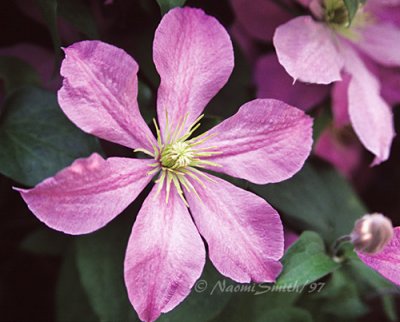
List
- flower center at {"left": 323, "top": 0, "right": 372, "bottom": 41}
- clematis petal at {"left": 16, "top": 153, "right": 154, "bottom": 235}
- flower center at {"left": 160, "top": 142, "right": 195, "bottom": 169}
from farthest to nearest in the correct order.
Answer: flower center at {"left": 323, "top": 0, "right": 372, "bottom": 41}, flower center at {"left": 160, "top": 142, "right": 195, "bottom": 169}, clematis petal at {"left": 16, "top": 153, "right": 154, "bottom": 235}

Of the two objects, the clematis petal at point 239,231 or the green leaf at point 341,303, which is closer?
the clematis petal at point 239,231

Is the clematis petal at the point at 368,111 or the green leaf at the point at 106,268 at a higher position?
the clematis petal at the point at 368,111

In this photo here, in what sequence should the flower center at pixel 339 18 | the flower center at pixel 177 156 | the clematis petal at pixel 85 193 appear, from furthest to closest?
the flower center at pixel 339 18
the flower center at pixel 177 156
the clematis petal at pixel 85 193

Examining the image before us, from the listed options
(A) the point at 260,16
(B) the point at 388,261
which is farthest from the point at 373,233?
(A) the point at 260,16

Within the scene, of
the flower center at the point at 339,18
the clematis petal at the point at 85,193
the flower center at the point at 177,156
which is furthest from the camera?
the flower center at the point at 339,18

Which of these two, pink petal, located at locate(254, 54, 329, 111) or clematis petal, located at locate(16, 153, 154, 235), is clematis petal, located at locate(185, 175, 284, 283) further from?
pink petal, located at locate(254, 54, 329, 111)

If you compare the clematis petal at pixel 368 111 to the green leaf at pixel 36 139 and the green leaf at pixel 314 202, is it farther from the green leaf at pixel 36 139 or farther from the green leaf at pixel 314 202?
the green leaf at pixel 36 139

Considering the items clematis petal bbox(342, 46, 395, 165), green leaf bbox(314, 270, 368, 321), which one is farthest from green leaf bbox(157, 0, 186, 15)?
green leaf bbox(314, 270, 368, 321)

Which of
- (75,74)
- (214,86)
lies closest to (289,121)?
(214,86)

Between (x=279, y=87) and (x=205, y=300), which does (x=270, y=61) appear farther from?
(x=205, y=300)

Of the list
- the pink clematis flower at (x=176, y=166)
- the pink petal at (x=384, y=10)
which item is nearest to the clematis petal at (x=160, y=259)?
the pink clematis flower at (x=176, y=166)
